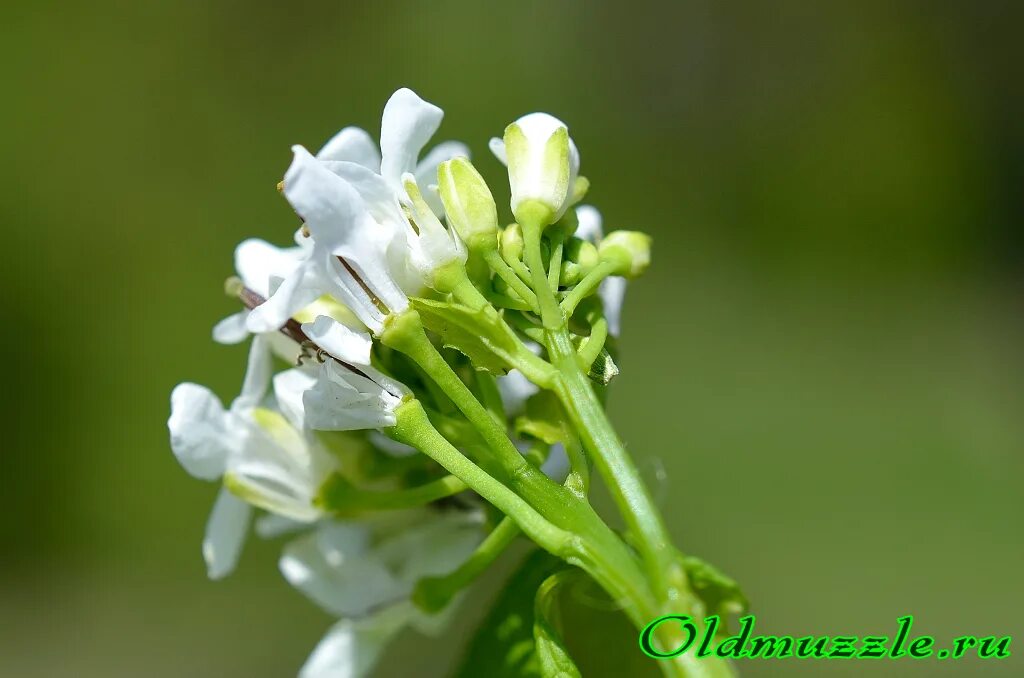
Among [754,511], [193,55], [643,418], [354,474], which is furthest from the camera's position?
[193,55]

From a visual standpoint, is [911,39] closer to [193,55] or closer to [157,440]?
[193,55]

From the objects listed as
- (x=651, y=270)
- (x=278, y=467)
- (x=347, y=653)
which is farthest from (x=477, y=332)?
(x=651, y=270)

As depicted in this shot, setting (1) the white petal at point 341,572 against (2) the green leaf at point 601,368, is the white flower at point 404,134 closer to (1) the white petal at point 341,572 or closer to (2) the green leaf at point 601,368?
(2) the green leaf at point 601,368

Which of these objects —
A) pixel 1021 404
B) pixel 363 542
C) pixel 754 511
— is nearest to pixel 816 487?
pixel 754 511

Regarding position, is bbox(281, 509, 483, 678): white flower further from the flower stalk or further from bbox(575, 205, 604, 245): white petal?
bbox(575, 205, 604, 245): white petal

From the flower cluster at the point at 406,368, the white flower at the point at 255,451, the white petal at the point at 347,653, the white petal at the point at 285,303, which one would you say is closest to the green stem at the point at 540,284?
the flower cluster at the point at 406,368

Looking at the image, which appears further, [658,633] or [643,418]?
[643,418]
